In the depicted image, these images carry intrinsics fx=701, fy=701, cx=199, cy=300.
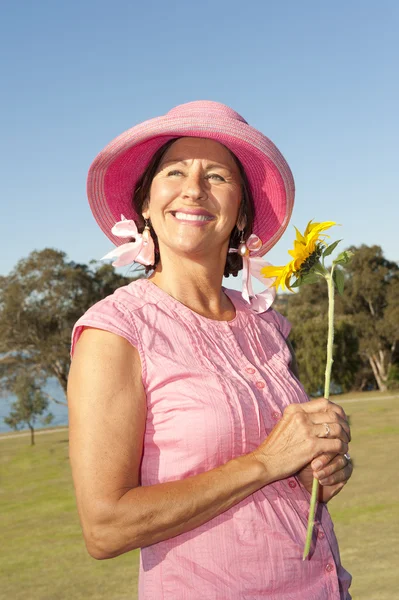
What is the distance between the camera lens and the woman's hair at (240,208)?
2.19 meters

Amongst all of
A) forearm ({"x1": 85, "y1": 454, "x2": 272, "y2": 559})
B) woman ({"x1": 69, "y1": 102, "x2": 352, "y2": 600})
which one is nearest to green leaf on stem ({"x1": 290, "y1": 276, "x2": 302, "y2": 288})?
woman ({"x1": 69, "y1": 102, "x2": 352, "y2": 600})

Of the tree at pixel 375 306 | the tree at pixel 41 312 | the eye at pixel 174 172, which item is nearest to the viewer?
the eye at pixel 174 172

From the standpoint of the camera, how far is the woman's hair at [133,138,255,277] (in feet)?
7.17

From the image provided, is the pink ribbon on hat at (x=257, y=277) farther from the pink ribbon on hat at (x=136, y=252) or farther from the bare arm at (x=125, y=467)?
the bare arm at (x=125, y=467)

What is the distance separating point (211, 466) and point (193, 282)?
23.6 inches

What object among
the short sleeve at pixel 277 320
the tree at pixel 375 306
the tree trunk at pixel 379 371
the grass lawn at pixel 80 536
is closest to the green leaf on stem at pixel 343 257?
the short sleeve at pixel 277 320

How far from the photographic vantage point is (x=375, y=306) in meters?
35.5

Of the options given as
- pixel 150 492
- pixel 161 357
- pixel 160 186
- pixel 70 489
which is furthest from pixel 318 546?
pixel 70 489

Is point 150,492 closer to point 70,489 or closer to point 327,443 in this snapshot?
point 327,443

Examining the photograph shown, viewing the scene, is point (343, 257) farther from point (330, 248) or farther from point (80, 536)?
point (80, 536)

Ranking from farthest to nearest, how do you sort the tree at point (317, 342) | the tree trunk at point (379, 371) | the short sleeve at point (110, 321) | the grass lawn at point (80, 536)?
the tree trunk at point (379, 371)
the tree at point (317, 342)
the grass lawn at point (80, 536)
the short sleeve at point (110, 321)

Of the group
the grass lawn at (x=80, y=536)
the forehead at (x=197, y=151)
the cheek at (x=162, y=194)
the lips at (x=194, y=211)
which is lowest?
the grass lawn at (x=80, y=536)

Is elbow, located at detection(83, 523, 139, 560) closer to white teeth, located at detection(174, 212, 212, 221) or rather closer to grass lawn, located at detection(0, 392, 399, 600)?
white teeth, located at detection(174, 212, 212, 221)

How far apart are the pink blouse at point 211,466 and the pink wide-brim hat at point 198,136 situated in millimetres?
539
